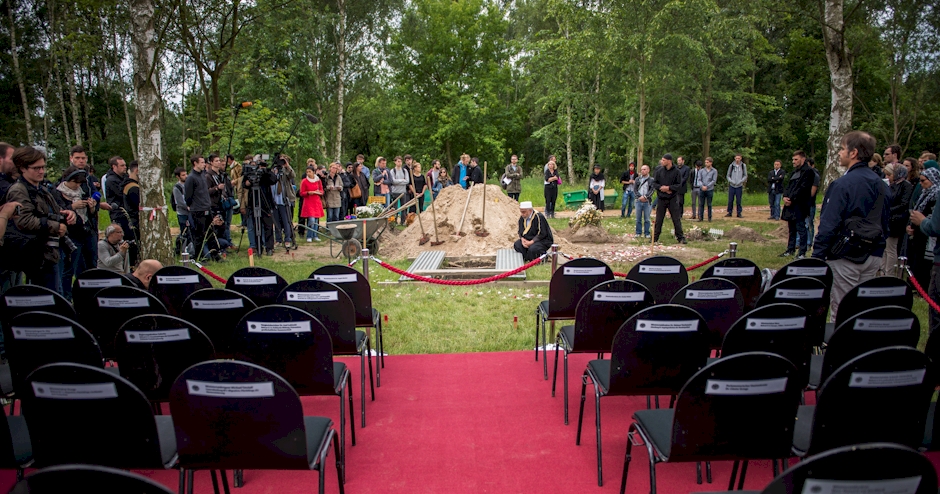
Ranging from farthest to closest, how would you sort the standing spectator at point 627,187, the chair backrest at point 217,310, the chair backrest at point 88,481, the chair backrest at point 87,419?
the standing spectator at point 627,187 < the chair backrest at point 217,310 < the chair backrest at point 87,419 < the chair backrest at point 88,481

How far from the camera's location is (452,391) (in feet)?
15.9

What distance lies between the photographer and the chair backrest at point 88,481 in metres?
1.40

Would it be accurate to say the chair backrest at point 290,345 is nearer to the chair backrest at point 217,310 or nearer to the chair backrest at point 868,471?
the chair backrest at point 217,310

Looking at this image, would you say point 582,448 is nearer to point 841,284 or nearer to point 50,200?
point 841,284

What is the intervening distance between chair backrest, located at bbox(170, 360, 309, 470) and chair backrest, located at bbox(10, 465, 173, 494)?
803 mm

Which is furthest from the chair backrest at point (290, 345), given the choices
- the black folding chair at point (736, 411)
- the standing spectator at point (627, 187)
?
the standing spectator at point (627, 187)

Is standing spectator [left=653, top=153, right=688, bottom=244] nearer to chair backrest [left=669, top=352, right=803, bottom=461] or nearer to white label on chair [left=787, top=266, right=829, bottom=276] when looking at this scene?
white label on chair [left=787, top=266, right=829, bottom=276]

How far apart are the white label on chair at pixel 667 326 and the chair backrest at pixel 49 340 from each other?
9.34 ft

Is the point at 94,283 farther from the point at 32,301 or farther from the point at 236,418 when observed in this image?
the point at 236,418

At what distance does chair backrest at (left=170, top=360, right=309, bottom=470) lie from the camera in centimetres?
231

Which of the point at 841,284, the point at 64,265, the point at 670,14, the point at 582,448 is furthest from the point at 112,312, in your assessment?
the point at 670,14

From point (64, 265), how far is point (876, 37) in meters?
29.9

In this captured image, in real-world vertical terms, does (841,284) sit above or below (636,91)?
below

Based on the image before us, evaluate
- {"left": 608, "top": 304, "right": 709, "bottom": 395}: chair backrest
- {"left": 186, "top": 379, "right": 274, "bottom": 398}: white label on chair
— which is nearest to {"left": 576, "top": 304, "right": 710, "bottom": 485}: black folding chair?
{"left": 608, "top": 304, "right": 709, "bottom": 395}: chair backrest
